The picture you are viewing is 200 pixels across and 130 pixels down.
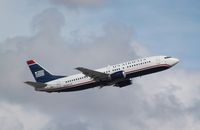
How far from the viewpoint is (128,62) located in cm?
18150

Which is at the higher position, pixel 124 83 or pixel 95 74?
pixel 95 74

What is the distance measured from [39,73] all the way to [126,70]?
28.2 m

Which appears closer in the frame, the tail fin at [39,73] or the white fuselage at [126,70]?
the white fuselage at [126,70]

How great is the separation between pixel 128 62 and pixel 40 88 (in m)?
23.8

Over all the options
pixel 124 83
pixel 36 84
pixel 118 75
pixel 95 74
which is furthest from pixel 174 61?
pixel 36 84

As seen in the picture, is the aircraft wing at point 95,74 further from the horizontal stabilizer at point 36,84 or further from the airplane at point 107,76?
the horizontal stabilizer at point 36,84

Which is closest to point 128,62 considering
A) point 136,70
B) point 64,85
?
point 136,70

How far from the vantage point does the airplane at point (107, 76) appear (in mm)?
178750

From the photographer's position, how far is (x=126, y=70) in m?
180

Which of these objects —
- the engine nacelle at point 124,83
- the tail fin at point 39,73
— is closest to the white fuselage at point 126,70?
the tail fin at point 39,73

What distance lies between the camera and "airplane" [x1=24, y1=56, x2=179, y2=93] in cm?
17875

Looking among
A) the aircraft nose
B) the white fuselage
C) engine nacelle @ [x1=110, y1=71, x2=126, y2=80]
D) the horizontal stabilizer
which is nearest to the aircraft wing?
the white fuselage

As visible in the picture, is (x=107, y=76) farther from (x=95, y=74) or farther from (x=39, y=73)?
(x=39, y=73)

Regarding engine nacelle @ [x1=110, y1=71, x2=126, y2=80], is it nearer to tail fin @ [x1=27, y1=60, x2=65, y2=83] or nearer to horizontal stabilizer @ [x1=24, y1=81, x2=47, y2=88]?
tail fin @ [x1=27, y1=60, x2=65, y2=83]
